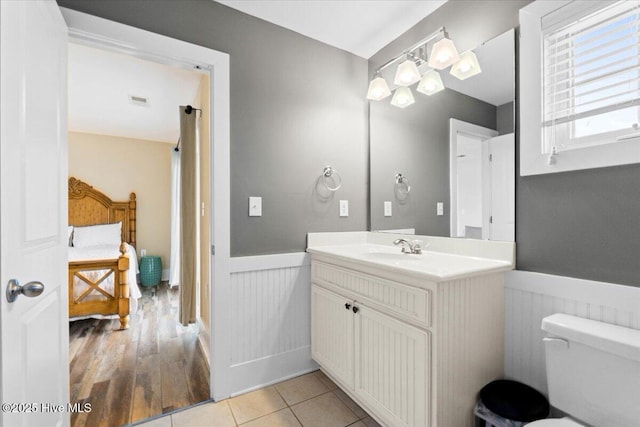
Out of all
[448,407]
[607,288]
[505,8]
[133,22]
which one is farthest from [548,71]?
[133,22]

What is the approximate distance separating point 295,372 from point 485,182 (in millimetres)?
1676

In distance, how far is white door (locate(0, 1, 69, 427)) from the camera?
0.84 metres

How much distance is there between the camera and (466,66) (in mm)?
1600

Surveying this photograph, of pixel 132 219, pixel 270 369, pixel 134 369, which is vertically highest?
pixel 132 219

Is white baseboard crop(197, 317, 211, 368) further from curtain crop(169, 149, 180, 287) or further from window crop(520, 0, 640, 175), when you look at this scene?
window crop(520, 0, 640, 175)

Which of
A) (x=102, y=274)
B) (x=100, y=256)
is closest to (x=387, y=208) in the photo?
(x=102, y=274)

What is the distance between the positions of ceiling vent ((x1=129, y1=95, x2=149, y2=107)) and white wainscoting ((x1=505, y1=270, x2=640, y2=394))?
3.75 metres

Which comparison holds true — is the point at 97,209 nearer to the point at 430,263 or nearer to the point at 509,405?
the point at 430,263

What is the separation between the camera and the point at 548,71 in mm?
1293

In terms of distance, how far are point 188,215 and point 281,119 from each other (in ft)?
4.80

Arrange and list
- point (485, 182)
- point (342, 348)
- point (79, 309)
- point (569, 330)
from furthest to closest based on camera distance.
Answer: point (79, 309) → point (342, 348) → point (485, 182) → point (569, 330)

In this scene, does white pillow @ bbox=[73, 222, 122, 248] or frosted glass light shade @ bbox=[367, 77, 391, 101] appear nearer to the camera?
frosted glass light shade @ bbox=[367, 77, 391, 101]

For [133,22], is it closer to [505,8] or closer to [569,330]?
[505,8]

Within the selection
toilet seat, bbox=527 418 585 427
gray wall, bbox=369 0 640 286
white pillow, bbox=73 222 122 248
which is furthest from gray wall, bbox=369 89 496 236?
white pillow, bbox=73 222 122 248
